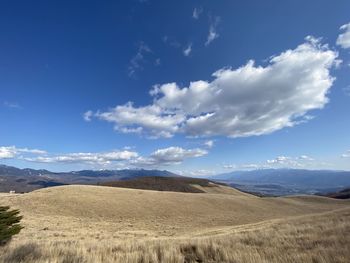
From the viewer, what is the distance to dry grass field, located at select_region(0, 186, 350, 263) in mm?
9102

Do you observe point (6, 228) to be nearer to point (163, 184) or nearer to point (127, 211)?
point (127, 211)

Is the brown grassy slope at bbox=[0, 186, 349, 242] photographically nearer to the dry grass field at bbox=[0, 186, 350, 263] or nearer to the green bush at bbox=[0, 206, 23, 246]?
the dry grass field at bbox=[0, 186, 350, 263]

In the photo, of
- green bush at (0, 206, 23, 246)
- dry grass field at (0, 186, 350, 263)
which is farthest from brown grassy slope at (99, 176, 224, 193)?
green bush at (0, 206, 23, 246)

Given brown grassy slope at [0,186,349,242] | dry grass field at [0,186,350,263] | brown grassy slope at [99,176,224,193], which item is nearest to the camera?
dry grass field at [0,186,350,263]

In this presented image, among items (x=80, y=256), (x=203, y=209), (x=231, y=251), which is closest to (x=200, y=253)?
(x=231, y=251)

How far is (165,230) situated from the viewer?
1458 inches

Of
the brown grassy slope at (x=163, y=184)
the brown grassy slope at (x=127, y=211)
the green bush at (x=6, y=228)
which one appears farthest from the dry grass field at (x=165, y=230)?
the brown grassy slope at (x=163, y=184)

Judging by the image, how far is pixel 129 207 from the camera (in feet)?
174

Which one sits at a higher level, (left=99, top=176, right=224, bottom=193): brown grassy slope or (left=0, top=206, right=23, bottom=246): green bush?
(left=99, top=176, right=224, bottom=193): brown grassy slope

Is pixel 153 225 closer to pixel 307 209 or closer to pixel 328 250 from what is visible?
pixel 328 250

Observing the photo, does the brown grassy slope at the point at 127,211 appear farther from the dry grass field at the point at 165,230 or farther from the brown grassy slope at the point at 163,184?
the brown grassy slope at the point at 163,184

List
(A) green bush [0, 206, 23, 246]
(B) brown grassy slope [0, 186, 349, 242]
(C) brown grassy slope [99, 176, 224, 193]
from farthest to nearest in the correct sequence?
(C) brown grassy slope [99, 176, 224, 193]
(B) brown grassy slope [0, 186, 349, 242]
(A) green bush [0, 206, 23, 246]

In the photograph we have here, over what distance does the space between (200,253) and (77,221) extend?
112 feet

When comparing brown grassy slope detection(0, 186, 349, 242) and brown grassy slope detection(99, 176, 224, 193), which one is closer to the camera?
brown grassy slope detection(0, 186, 349, 242)
